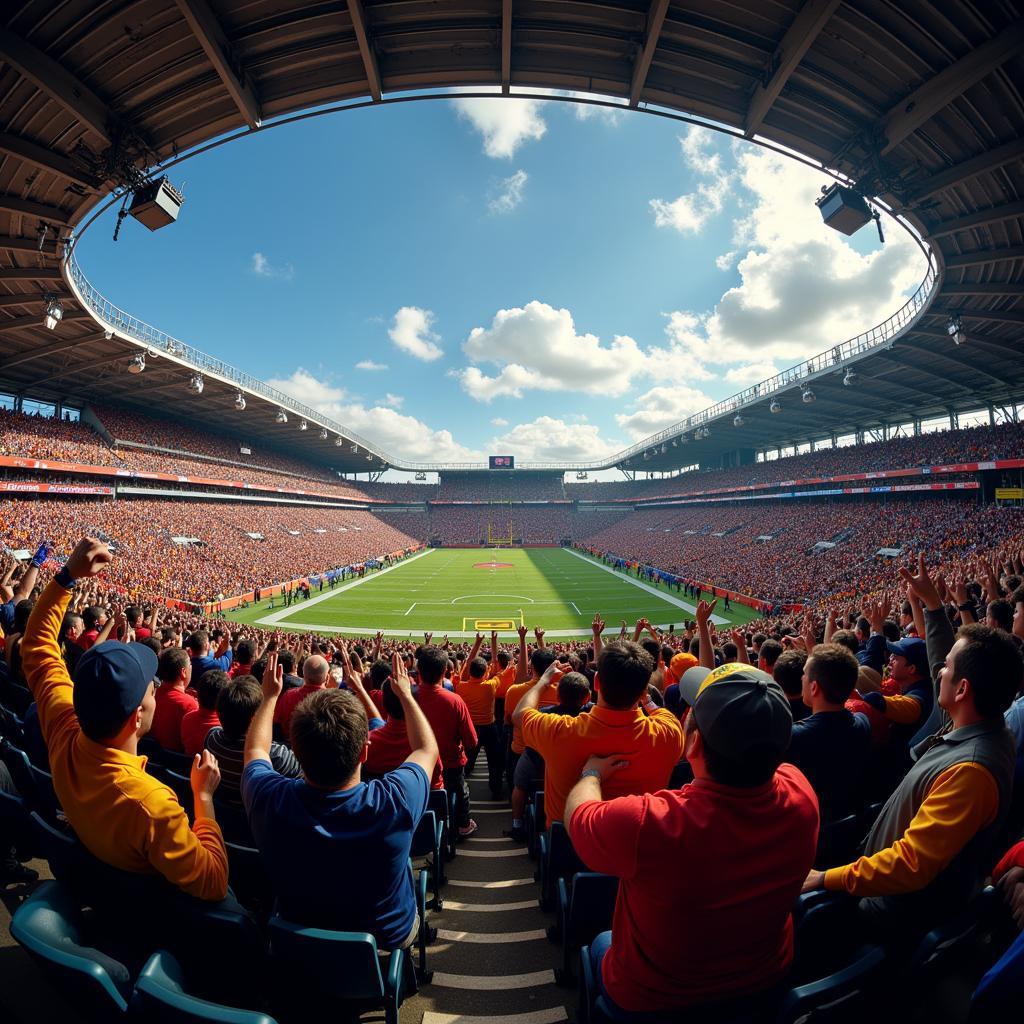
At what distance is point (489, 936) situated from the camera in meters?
3.58

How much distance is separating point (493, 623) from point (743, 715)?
25.3 m

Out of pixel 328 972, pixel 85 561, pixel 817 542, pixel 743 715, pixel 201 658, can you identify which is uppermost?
pixel 85 561

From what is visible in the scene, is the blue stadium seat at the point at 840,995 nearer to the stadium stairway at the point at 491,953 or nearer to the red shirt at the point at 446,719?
the stadium stairway at the point at 491,953

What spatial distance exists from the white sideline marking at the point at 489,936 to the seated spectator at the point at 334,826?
69.9 inches

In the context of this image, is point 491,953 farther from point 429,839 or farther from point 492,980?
point 429,839

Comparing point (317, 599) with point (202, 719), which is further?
point (317, 599)

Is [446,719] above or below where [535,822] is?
above

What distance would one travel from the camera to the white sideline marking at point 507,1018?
2842mm

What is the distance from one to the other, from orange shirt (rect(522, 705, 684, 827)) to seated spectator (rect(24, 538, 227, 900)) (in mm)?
1766

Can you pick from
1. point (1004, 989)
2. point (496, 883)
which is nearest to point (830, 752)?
point (1004, 989)

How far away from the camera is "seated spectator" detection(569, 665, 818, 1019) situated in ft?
5.17

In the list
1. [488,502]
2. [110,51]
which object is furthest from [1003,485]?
[488,502]

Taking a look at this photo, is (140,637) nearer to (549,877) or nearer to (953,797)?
(549,877)

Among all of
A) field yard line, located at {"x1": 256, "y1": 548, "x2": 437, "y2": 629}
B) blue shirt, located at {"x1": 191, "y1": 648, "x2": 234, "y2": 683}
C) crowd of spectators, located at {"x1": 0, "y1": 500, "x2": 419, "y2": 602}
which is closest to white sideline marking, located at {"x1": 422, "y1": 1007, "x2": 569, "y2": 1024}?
blue shirt, located at {"x1": 191, "y1": 648, "x2": 234, "y2": 683}
